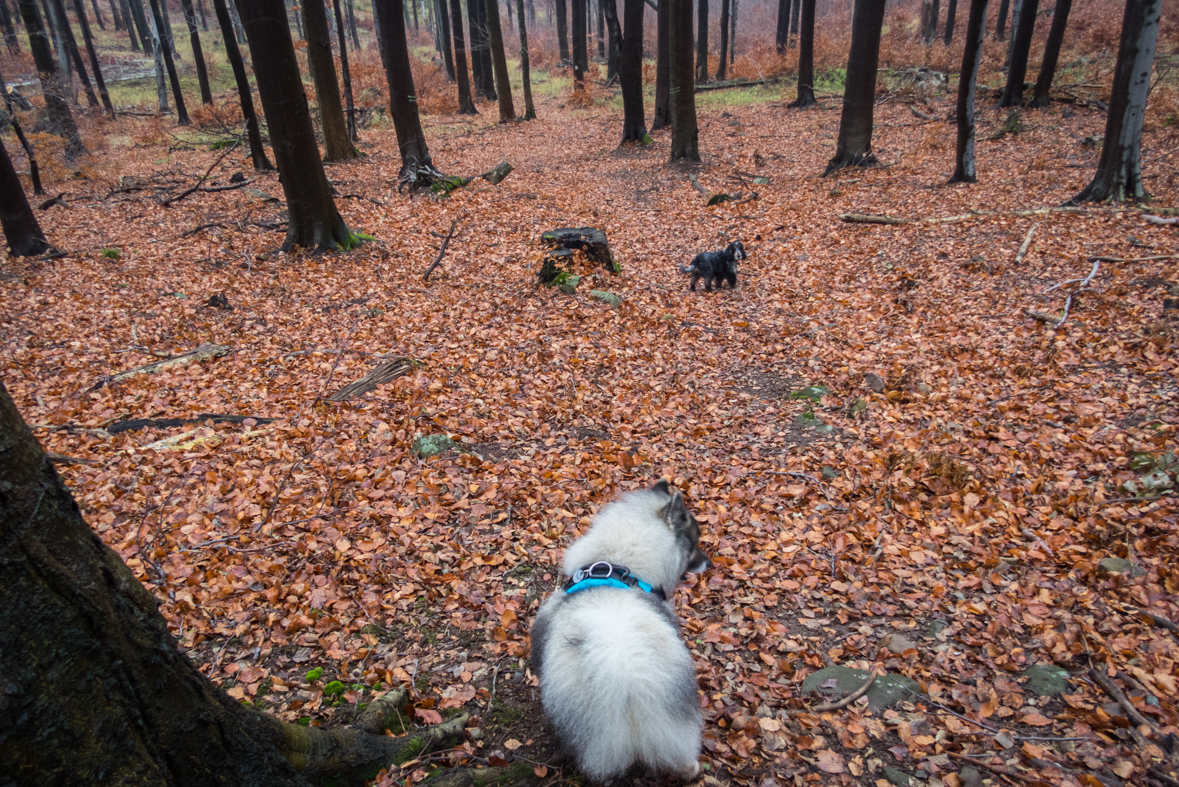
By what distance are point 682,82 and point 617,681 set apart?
712 inches

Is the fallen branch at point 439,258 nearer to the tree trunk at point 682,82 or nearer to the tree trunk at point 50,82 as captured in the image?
the tree trunk at point 682,82

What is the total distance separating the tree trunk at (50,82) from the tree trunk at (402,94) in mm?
11244

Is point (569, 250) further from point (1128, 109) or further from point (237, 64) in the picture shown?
point (237, 64)

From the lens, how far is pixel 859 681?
12.3 feet

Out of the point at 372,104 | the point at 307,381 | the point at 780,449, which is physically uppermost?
the point at 372,104

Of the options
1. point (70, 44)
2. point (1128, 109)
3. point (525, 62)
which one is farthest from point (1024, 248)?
point (70, 44)

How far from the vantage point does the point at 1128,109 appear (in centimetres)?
950

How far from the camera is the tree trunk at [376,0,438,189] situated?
1549cm

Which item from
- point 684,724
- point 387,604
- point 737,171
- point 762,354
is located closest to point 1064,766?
point 684,724

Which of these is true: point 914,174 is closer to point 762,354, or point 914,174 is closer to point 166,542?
point 762,354

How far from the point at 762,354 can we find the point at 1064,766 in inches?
240

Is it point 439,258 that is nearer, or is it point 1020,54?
point 439,258

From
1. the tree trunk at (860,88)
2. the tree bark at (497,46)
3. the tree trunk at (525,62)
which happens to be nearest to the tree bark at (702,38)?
the tree trunk at (525,62)

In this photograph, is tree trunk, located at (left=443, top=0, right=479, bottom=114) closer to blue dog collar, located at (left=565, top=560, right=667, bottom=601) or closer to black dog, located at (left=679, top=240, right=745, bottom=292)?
black dog, located at (left=679, top=240, right=745, bottom=292)
